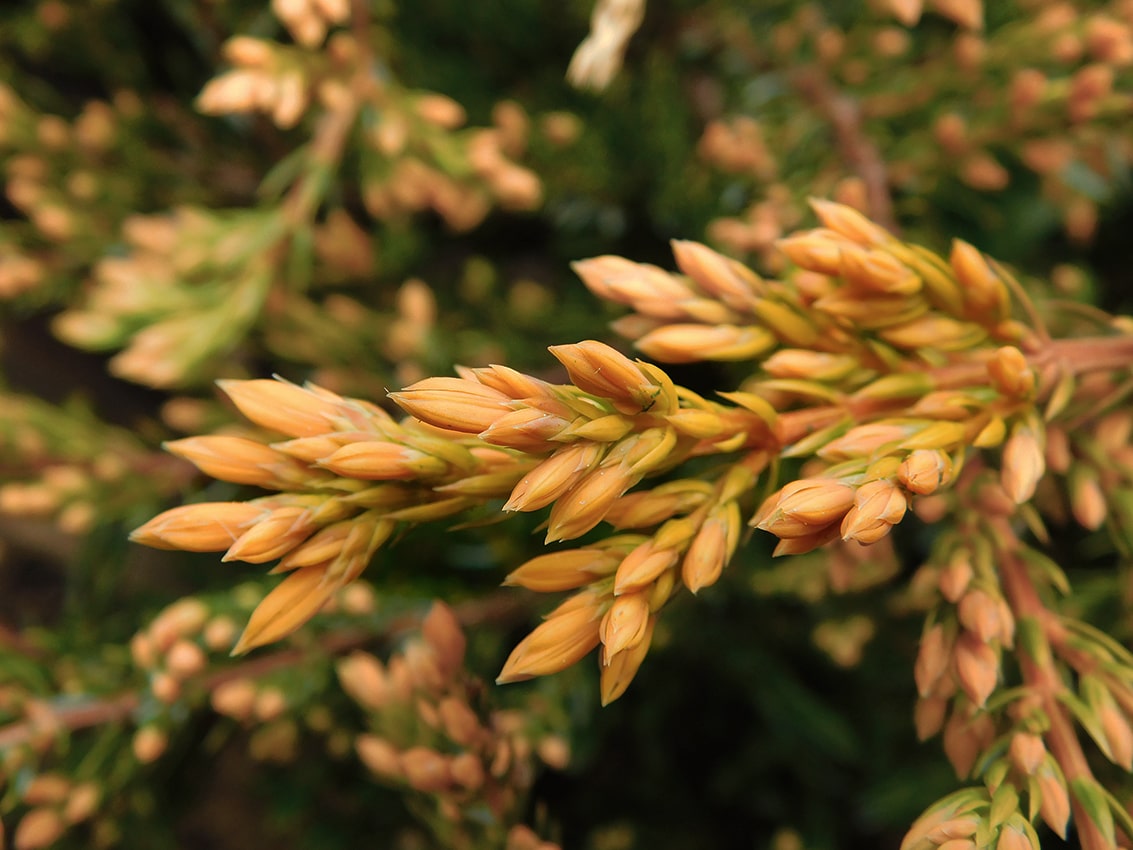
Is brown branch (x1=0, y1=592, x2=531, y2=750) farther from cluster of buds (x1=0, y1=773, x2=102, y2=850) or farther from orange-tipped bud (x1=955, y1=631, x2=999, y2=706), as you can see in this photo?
orange-tipped bud (x1=955, y1=631, x2=999, y2=706)

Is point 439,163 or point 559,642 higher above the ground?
point 439,163

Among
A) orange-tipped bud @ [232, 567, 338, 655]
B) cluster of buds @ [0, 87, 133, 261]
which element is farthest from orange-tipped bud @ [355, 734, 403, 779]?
cluster of buds @ [0, 87, 133, 261]

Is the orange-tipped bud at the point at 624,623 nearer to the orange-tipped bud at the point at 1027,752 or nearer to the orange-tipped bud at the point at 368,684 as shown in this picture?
the orange-tipped bud at the point at 1027,752

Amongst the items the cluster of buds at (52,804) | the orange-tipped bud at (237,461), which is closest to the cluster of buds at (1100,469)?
the orange-tipped bud at (237,461)

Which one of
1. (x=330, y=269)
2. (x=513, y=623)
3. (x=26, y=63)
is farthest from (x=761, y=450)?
(x=26, y=63)

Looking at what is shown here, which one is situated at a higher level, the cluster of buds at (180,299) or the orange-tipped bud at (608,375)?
the orange-tipped bud at (608,375)

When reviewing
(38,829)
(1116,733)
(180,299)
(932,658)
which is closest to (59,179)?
(180,299)

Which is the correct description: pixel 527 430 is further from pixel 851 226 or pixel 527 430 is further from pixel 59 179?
pixel 59 179
